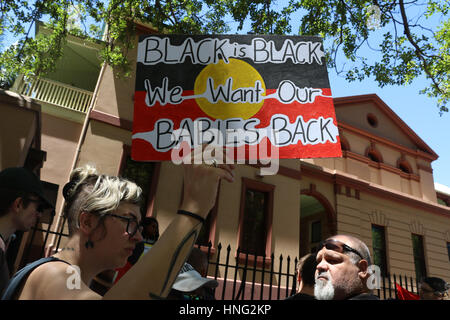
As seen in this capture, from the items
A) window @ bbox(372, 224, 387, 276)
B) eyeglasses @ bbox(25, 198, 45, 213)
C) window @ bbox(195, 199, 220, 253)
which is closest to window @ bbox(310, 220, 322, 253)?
window @ bbox(372, 224, 387, 276)

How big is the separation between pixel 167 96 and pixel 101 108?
975cm

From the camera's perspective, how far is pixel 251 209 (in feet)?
40.1

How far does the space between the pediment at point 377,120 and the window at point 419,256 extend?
532 centimetres

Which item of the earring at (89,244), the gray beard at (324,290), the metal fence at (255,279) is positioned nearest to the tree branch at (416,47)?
the metal fence at (255,279)

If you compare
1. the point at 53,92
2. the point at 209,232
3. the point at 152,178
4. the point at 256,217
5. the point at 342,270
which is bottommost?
the point at 342,270

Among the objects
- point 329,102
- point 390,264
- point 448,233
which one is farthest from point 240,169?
point 448,233

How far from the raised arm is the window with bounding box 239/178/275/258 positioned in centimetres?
1054

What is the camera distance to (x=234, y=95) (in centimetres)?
206

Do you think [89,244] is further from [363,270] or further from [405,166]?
[405,166]

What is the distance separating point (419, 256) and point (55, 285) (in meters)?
19.5

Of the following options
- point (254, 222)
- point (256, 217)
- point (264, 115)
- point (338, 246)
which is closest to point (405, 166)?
point (256, 217)

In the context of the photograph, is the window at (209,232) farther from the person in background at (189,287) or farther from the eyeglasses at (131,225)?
the eyeglasses at (131,225)

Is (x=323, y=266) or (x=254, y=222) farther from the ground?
(x=254, y=222)
